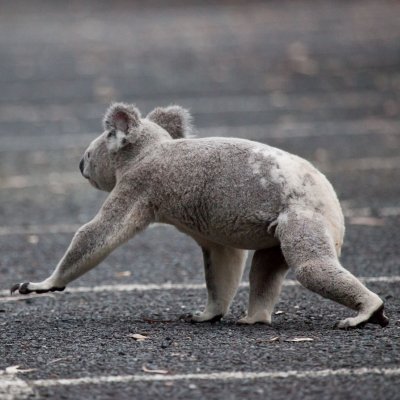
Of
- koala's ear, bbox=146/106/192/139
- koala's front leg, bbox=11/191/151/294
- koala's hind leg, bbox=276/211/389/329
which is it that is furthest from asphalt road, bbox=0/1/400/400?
koala's ear, bbox=146/106/192/139

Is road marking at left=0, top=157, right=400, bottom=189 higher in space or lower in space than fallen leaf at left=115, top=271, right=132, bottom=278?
higher

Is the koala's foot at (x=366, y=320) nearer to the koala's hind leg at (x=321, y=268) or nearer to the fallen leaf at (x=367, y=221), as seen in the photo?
the koala's hind leg at (x=321, y=268)

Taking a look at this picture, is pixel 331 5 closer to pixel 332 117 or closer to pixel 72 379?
pixel 332 117

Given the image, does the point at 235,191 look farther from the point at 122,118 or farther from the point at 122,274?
the point at 122,274

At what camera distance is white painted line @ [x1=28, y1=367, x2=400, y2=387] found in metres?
5.66

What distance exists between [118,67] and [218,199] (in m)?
16.9

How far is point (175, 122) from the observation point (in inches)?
300

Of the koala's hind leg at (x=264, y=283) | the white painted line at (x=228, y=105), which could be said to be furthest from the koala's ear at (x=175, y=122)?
the white painted line at (x=228, y=105)

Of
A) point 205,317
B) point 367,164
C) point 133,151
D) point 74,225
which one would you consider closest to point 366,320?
point 205,317

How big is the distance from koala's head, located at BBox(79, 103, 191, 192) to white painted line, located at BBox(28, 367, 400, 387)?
1950 mm

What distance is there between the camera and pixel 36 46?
2758cm

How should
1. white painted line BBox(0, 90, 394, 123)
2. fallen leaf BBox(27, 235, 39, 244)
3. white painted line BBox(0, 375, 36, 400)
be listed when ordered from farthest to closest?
white painted line BBox(0, 90, 394, 123) < fallen leaf BBox(27, 235, 39, 244) < white painted line BBox(0, 375, 36, 400)

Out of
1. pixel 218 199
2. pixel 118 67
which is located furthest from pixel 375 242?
pixel 118 67

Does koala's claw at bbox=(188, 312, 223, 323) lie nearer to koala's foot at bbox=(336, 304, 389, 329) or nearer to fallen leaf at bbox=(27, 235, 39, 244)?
koala's foot at bbox=(336, 304, 389, 329)
